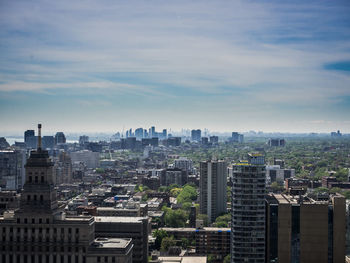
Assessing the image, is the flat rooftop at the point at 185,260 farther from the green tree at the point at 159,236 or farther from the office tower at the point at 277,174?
the office tower at the point at 277,174

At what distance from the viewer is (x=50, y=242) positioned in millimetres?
39781

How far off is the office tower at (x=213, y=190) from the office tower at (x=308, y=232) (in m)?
49.1

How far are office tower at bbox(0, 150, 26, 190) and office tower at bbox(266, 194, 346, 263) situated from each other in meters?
84.5

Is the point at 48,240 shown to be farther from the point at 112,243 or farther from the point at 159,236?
the point at 159,236

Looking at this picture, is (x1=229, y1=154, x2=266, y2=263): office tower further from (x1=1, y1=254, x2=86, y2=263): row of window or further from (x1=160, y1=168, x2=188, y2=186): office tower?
(x1=160, y1=168, x2=188, y2=186): office tower

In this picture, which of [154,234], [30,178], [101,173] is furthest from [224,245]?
[101,173]

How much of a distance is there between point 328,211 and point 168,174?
10979 cm

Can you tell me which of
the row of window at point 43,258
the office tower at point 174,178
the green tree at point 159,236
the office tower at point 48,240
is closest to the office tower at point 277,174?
the office tower at point 174,178

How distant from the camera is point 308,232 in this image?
49219 millimetres

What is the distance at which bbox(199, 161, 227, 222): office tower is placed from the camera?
98.9m

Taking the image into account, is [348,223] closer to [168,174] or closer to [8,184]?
[8,184]

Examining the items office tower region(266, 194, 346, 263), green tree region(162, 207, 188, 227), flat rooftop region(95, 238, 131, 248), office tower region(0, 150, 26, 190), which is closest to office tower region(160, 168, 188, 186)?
office tower region(0, 150, 26, 190)

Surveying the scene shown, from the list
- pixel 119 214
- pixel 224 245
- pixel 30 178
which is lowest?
pixel 224 245

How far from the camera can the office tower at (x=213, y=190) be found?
98.9 metres
